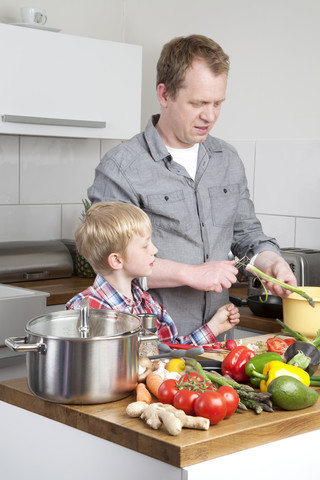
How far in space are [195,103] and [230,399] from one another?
0.96 meters

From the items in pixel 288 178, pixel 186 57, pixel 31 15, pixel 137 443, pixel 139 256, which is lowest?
pixel 137 443

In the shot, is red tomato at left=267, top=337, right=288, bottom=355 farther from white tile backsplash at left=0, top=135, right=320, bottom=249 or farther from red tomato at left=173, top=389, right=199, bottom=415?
white tile backsplash at left=0, top=135, right=320, bottom=249

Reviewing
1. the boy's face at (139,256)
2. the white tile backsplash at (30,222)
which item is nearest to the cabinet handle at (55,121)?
the white tile backsplash at (30,222)

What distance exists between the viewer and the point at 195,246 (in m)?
2.10

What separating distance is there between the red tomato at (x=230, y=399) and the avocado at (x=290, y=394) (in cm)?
10

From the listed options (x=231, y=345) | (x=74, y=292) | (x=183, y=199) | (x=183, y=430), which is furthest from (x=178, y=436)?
(x=74, y=292)

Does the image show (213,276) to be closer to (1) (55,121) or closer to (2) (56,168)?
(1) (55,121)

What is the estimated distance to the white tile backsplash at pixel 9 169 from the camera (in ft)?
10.5

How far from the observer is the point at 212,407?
1.19 meters

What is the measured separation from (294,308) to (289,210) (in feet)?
3.48

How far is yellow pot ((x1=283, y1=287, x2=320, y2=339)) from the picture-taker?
201 cm

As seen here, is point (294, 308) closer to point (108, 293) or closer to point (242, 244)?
point (242, 244)

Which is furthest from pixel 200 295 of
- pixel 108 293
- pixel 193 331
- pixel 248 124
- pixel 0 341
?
pixel 248 124

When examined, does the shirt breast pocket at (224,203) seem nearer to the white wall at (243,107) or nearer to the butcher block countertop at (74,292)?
the butcher block countertop at (74,292)
